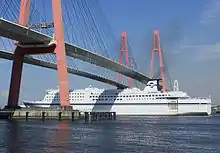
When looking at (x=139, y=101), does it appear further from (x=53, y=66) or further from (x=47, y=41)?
(x=47, y=41)

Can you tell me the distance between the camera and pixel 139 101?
85.0 metres

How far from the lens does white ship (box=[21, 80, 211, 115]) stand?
8306 cm

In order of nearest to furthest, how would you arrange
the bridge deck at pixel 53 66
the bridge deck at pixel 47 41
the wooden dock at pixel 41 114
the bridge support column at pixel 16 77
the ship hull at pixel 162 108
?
the bridge deck at pixel 47 41 → the wooden dock at pixel 41 114 → the bridge support column at pixel 16 77 → the bridge deck at pixel 53 66 → the ship hull at pixel 162 108

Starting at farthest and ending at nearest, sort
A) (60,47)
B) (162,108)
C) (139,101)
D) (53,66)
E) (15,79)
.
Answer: (139,101), (162,108), (53,66), (15,79), (60,47)

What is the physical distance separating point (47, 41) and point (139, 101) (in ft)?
125

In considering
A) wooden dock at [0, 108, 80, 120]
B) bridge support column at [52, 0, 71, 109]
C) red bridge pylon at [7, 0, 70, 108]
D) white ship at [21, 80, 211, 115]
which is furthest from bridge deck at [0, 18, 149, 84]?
white ship at [21, 80, 211, 115]

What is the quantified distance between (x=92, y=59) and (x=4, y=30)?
705 inches

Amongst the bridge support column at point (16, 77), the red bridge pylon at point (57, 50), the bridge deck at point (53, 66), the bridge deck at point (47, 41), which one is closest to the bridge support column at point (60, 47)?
the red bridge pylon at point (57, 50)

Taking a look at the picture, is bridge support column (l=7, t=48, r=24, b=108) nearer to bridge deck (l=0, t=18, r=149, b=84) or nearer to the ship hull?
bridge deck (l=0, t=18, r=149, b=84)

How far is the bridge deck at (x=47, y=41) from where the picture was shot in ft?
144

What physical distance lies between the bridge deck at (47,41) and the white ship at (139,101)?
28.0 ft

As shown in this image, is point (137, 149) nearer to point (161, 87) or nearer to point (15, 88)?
point (15, 88)

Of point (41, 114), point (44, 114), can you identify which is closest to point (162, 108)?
point (41, 114)

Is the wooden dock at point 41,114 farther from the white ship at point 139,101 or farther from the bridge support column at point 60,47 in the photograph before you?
the white ship at point 139,101
